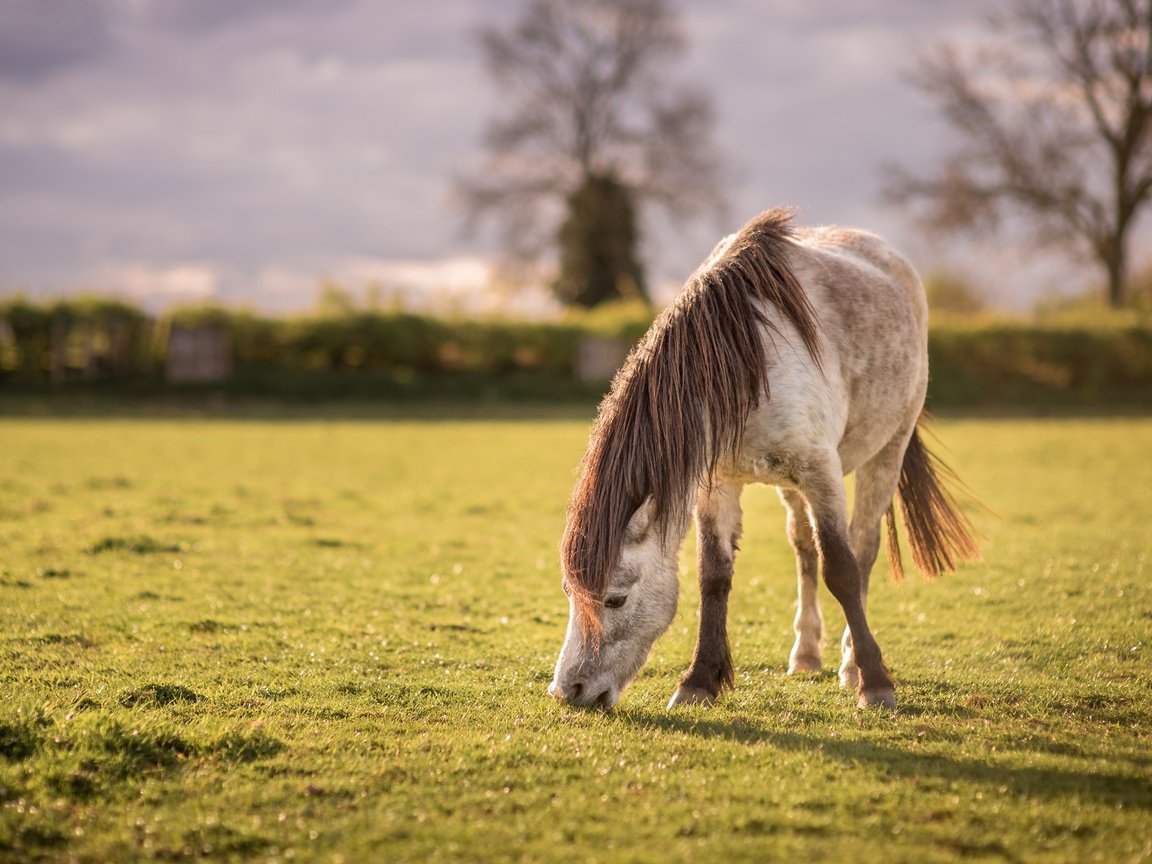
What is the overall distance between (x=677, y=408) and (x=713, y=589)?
1.15 m

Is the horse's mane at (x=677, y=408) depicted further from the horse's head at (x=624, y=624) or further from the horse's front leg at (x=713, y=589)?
the horse's front leg at (x=713, y=589)

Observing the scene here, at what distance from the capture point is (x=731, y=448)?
486 cm

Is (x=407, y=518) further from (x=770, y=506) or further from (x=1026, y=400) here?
(x=1026, y=400)

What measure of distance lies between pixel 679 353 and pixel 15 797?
10.9ft

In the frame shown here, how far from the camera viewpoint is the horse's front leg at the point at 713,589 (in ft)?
16.7

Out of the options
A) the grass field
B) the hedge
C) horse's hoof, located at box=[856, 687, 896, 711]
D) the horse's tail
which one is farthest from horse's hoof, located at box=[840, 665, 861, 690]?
the hedge

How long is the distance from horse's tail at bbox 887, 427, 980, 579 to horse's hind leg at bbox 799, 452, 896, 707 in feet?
5.26

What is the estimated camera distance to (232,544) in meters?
9.48

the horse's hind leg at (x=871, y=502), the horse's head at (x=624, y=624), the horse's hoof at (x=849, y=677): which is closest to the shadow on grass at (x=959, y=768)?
the horse's head at (x=624, y=624)

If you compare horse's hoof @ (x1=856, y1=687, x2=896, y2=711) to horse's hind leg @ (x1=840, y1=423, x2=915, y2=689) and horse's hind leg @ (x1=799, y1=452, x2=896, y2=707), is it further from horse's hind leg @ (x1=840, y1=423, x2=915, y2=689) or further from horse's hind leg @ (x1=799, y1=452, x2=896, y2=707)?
horse's hind leg @ (x1=840, y1=423, x2=915, y2=689)

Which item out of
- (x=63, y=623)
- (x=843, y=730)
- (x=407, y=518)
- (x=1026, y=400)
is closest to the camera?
(x=843, y=730)

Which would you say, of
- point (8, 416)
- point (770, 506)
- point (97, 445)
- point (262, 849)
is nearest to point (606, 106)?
point (8, 416)

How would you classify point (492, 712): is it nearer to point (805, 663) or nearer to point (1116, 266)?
point (805, 663)

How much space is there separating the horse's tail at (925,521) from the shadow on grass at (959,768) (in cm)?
251
